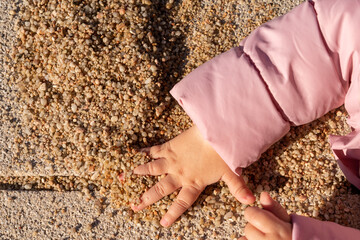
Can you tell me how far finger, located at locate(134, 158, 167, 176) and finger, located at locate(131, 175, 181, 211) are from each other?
4 centimetres

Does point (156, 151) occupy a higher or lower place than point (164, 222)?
higher

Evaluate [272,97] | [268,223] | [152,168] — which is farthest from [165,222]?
[272,97]

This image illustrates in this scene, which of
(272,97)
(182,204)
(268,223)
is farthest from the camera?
(182,204)

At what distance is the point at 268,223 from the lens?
4.70ft

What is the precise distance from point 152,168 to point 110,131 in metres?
0.24

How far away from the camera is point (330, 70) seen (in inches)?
59.4

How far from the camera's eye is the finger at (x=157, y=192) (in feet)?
5.47

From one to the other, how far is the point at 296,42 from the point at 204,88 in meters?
0.39

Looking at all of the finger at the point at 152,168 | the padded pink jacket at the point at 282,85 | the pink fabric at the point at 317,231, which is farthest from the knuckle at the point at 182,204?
the pink fabric at the point at 317,231

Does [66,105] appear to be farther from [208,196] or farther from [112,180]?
[208,196]

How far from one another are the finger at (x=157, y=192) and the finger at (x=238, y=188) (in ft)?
0.73

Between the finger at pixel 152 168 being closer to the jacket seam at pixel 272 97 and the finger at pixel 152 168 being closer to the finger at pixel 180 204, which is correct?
the finger at pixel 180 204

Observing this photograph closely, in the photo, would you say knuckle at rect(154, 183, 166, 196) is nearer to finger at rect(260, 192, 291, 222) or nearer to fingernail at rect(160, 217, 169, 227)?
fingernail at rect(160, 217, 169, 227)

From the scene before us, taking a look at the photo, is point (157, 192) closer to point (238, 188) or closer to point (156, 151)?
point (156, 151)
